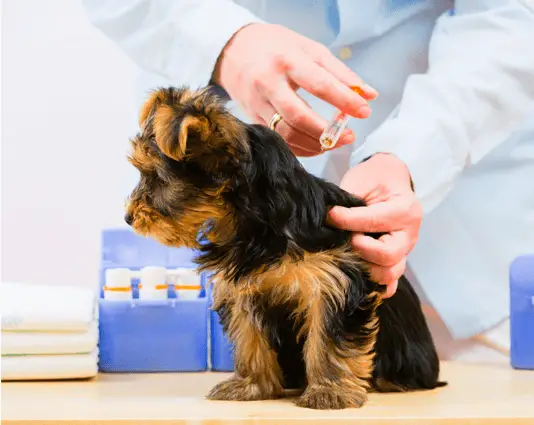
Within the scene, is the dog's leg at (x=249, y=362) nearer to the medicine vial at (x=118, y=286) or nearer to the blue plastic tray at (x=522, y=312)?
the medicine vial at (x=118, y=286)

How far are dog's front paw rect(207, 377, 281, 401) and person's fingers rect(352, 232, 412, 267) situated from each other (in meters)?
0.29

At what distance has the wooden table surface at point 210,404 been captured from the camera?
4.36 feet

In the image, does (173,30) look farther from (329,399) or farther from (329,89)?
(329,399)

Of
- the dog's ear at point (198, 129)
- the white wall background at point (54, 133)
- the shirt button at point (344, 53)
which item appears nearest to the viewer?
the dog's ear at point (198, 129)

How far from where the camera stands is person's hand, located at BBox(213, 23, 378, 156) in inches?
63.6

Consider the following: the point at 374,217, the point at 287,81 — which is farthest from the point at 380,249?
the point at 287,81

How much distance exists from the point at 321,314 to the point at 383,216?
0.70 ft

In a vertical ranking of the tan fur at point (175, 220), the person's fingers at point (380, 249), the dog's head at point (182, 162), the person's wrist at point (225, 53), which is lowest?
the person's fingers at point (380, 249)

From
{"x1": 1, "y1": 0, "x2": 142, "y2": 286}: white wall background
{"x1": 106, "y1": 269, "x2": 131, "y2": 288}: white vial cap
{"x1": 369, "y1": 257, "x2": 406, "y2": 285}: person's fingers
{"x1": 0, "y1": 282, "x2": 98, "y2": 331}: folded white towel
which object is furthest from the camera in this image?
{"x1": 1, "y1": 0, "x2": 142, "y2": 286}: white wall background

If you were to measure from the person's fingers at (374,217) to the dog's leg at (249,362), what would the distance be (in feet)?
0.72

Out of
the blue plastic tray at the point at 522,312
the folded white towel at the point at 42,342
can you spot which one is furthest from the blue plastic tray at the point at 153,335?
the blue plastic tray at the point at 522,312

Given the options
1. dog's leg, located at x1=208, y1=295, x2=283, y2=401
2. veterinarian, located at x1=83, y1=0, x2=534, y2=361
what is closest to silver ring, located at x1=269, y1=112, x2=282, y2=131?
veterinarian, located at x1=83, y1=0, x2=534, y2=361

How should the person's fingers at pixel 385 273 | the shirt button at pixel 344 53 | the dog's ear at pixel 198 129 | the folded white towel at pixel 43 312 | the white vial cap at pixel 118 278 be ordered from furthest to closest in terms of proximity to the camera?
the shirt button at pixel 344 53 → the white vial cap at pixel 118 278 → the folded white towel at pixel 43 312 → the person's fingers at pixel 385 273 → the dog's ear at pixel 198 129

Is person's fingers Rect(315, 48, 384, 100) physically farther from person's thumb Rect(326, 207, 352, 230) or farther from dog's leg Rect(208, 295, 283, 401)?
dog's leg Rect(208, 295, 283, 401)
